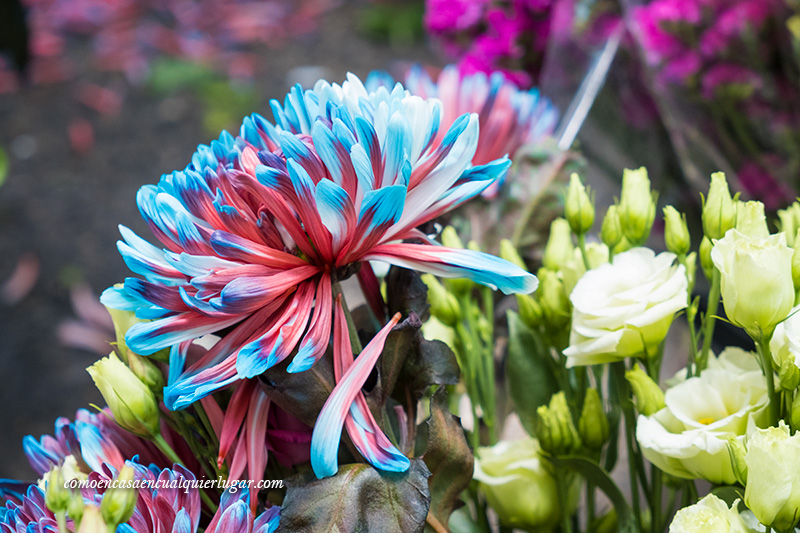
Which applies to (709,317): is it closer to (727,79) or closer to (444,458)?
(444,458)

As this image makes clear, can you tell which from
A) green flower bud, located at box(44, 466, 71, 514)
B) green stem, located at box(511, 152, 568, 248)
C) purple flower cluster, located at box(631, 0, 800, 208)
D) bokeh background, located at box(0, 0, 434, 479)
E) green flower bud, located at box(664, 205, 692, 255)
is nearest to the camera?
green flower bud, located at box(44, 466, 71, 514)

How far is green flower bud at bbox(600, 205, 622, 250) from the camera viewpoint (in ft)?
1.03

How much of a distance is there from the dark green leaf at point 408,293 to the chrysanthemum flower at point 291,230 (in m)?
0.02

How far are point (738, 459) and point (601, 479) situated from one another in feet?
0.24

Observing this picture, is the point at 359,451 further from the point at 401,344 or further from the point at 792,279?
the point at 792,279

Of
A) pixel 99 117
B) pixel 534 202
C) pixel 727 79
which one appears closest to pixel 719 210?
pixel 534 202

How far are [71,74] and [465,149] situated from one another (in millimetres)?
2242

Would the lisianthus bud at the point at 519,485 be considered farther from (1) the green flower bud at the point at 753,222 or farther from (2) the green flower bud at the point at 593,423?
(1) the green flower bud at the point at 753,222

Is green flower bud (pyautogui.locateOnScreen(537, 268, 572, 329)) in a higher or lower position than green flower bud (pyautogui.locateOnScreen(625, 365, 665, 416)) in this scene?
higher

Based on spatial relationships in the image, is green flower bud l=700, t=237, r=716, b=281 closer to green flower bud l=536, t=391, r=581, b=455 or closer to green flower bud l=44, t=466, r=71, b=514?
green flower bud l=536, t=391, r=581, b=455

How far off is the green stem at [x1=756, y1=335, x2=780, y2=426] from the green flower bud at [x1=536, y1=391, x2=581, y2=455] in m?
0.08

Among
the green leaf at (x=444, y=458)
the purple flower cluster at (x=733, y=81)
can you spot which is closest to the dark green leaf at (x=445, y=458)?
the green leaf at (x=444, y=458)

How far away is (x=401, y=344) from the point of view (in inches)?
10.1

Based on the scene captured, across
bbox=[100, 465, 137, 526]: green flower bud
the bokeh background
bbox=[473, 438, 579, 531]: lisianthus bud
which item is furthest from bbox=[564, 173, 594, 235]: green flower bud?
the bokeh background
